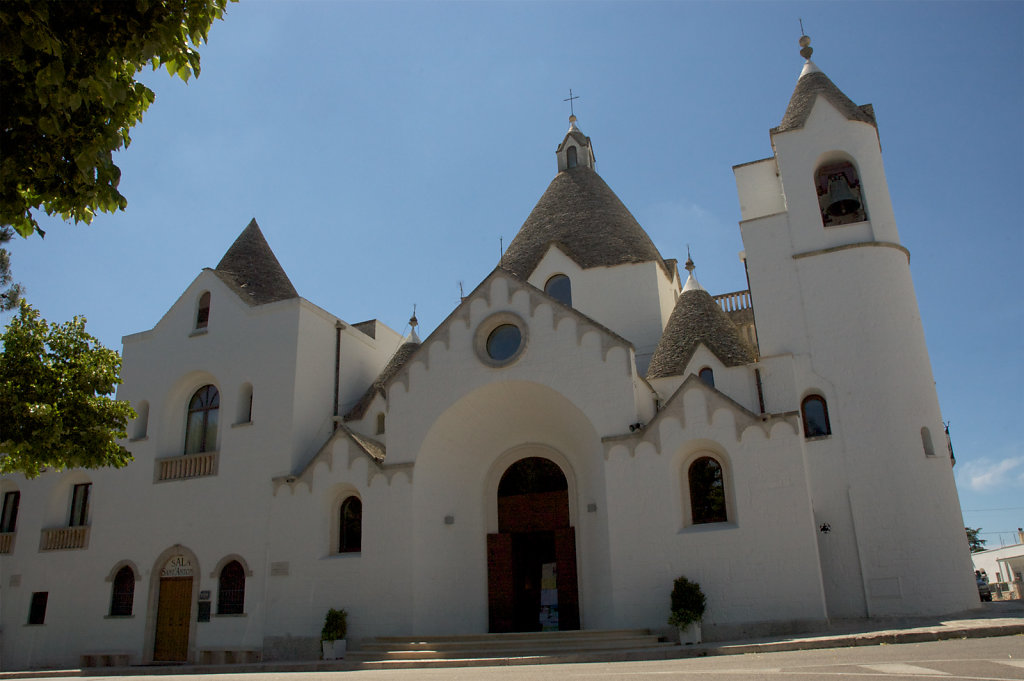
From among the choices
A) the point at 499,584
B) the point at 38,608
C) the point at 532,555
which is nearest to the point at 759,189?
the point at 532,555

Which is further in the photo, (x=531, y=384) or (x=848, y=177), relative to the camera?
(x=848, y=177)

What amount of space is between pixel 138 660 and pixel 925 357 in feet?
72.6

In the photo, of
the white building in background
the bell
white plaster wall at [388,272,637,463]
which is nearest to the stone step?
white plaster wall at [388,272,637,463]

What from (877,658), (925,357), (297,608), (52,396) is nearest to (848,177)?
(925,357)

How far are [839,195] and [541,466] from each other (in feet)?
36.0

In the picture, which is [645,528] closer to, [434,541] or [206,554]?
[434,541]

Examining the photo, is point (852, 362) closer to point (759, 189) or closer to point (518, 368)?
point (759, 189)

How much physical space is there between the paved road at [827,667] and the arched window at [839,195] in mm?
11440

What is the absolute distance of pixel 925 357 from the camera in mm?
18594

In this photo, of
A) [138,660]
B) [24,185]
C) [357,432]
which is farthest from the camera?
[357,432]

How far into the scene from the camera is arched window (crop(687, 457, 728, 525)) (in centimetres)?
1652

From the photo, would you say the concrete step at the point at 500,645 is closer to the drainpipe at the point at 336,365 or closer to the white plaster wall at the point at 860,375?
the white plaster wall at the point at 860,375

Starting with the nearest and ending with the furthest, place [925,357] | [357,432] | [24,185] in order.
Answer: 1. [24,185]
2. [925,357]
3. [357,432]

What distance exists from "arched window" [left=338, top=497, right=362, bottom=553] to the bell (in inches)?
594
